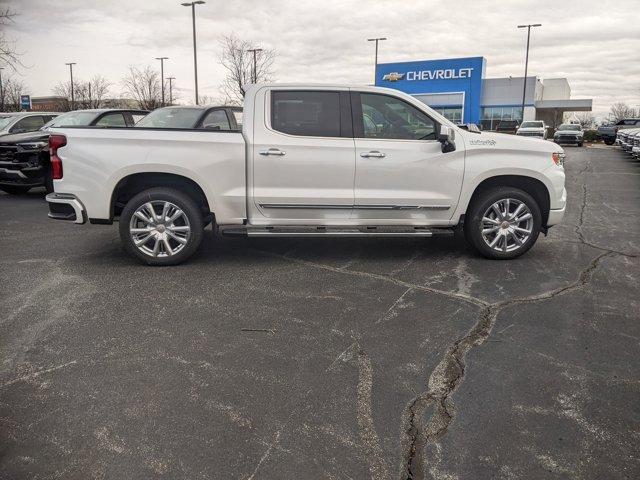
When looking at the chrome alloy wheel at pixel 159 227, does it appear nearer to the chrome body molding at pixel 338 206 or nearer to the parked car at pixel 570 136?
the chrome body molding at pixel 338 206

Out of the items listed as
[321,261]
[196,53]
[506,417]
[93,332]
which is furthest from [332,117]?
[196,53]

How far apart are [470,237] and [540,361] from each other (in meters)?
2.75

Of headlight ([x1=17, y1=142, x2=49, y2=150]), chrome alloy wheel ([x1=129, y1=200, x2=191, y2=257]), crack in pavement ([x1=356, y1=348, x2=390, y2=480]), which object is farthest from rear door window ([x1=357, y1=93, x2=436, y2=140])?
headlight ([x1=17, y1=142, x2=49, y2=150])

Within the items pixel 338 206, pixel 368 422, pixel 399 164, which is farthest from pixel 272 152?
pixel 368 422

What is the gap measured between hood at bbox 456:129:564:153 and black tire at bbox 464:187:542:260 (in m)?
0.47

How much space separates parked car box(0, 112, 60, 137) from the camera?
42.9ft

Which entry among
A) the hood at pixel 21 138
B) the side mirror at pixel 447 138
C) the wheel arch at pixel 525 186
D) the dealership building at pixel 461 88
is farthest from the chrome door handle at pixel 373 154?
the dealership building at pixel 461 88

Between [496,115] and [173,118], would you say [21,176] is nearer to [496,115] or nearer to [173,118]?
[173,118]

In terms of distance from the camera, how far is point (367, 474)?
2.57m

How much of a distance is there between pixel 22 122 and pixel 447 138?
37.6ft

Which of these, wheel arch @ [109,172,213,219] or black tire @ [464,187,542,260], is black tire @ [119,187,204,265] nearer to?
wheel arch @ [109,172,213,219]

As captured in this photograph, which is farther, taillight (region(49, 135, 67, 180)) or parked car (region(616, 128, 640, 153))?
parked car (region(616, 128, 640, 153))

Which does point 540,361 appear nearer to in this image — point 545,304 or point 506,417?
point 506,417

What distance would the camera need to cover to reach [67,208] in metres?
5.98
